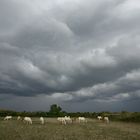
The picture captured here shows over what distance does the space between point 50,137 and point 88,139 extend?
15.9 feet

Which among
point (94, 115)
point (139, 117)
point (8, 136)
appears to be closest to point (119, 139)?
point (8, 136)

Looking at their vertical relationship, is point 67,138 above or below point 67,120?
below

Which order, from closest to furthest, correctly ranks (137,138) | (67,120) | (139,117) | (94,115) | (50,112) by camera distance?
1. (137,138)
2. (67,120)
3. (139,117)
4. (94,115)
5. (50,112)

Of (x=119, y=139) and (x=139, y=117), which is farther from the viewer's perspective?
(x=139, y=117)

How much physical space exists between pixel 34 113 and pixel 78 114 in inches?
559

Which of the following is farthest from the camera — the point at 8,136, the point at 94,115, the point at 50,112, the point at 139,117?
the point at 50,112

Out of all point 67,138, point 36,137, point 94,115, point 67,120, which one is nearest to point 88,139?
point 67,138

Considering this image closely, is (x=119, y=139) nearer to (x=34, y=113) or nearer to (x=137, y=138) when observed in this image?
(x=137, y=138)

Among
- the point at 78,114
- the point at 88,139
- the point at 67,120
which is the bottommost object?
the point at 88,139

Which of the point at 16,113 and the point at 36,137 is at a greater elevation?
the point at 16,113

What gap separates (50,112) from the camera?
352 ft

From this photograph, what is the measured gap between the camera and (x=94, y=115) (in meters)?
100

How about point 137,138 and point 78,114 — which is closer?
point 137,138

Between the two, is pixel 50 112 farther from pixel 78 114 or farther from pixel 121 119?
pixel 121 119
